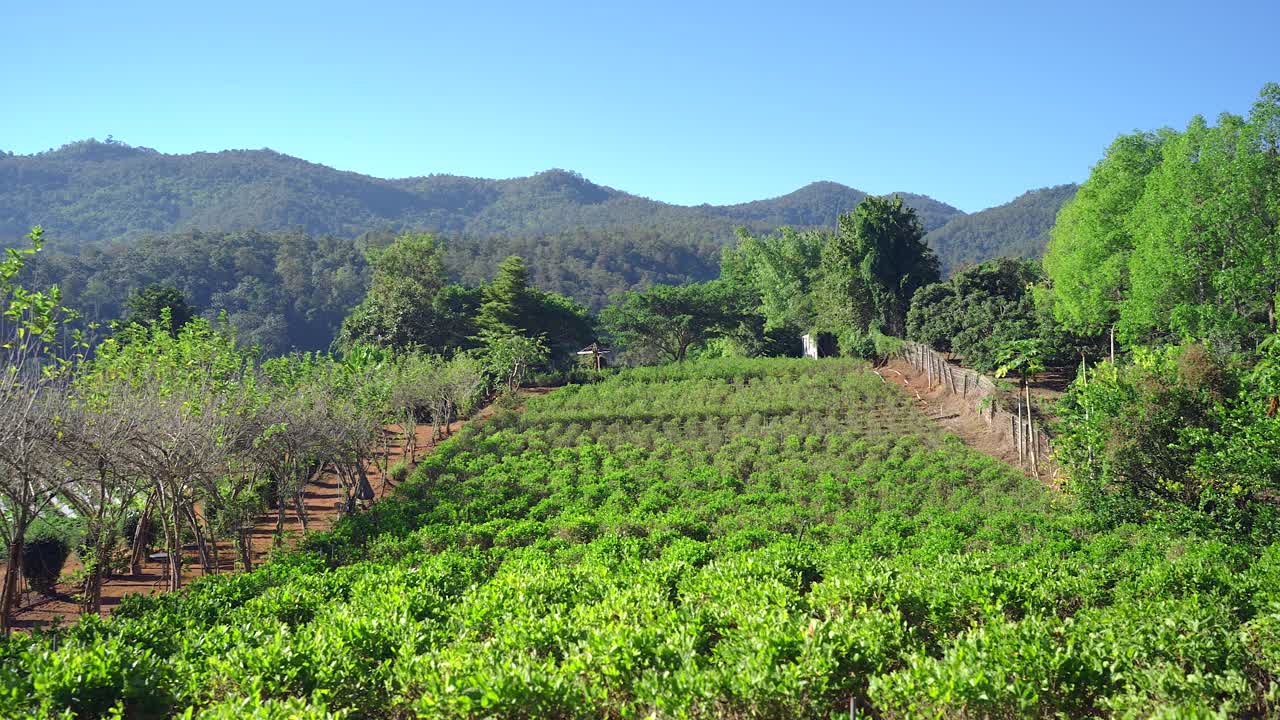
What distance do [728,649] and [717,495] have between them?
32.6ft

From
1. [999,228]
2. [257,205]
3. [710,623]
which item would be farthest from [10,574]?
[257,205]

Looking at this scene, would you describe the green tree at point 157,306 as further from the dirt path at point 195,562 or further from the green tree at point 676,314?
the green tree at point 676,314

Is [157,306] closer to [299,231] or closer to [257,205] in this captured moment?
[299,231]

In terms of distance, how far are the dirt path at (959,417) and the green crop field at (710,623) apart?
3688 millimetres

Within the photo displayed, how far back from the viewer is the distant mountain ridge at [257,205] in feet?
460

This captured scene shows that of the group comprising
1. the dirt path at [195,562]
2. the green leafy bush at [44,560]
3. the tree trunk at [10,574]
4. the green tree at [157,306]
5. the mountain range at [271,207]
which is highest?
the mountain range at [271,207]

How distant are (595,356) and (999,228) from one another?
11161 centimetres

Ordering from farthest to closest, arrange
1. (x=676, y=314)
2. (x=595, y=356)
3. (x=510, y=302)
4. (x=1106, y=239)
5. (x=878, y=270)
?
(x=676, y=314)
(x=510, y=302)
(x=595, y=356)
(x=878, y=270)
(x=1106, y=239)

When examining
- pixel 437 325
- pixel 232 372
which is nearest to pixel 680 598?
pixel 232 372

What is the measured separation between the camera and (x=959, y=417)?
74.5ft

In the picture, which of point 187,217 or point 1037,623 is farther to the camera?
point 187,217

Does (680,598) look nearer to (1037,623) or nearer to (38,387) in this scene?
(1037,623)

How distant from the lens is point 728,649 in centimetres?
563

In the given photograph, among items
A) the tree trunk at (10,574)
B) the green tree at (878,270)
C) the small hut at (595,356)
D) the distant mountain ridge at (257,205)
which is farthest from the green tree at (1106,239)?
the distant mountain ridge at (257,205)
